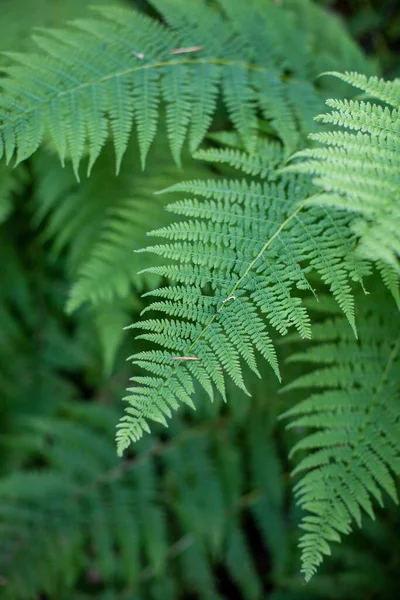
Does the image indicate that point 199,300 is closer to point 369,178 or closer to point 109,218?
point 369,178

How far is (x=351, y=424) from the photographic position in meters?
1.84

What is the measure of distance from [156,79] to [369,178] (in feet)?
3.72

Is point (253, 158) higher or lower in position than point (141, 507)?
higher

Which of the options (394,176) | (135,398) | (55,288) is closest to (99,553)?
(55,288)

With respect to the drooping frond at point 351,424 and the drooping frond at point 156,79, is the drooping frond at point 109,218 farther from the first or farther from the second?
the drooping frond at point 351,424

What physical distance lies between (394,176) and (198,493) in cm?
224

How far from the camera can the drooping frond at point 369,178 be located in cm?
131

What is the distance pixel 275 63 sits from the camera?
2420mm

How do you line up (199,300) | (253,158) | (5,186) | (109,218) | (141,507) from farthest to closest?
(141,507)
(109,218)
(5,186)
(253,158)
(199,300)

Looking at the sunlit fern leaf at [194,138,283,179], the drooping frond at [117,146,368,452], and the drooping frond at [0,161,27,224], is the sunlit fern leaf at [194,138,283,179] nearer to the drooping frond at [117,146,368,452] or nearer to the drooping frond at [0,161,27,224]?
the drooping frond at [117,146,368,452]

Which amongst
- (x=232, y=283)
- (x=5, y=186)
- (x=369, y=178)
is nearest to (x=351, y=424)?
(x=232, y=283)

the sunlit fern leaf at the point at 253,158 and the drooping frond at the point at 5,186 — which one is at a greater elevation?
the drooping frond at the point at 5,186

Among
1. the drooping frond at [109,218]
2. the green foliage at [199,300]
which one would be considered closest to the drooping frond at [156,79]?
→ the green foliage at [199,300]

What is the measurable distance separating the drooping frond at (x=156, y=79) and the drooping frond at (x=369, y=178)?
0.49m
